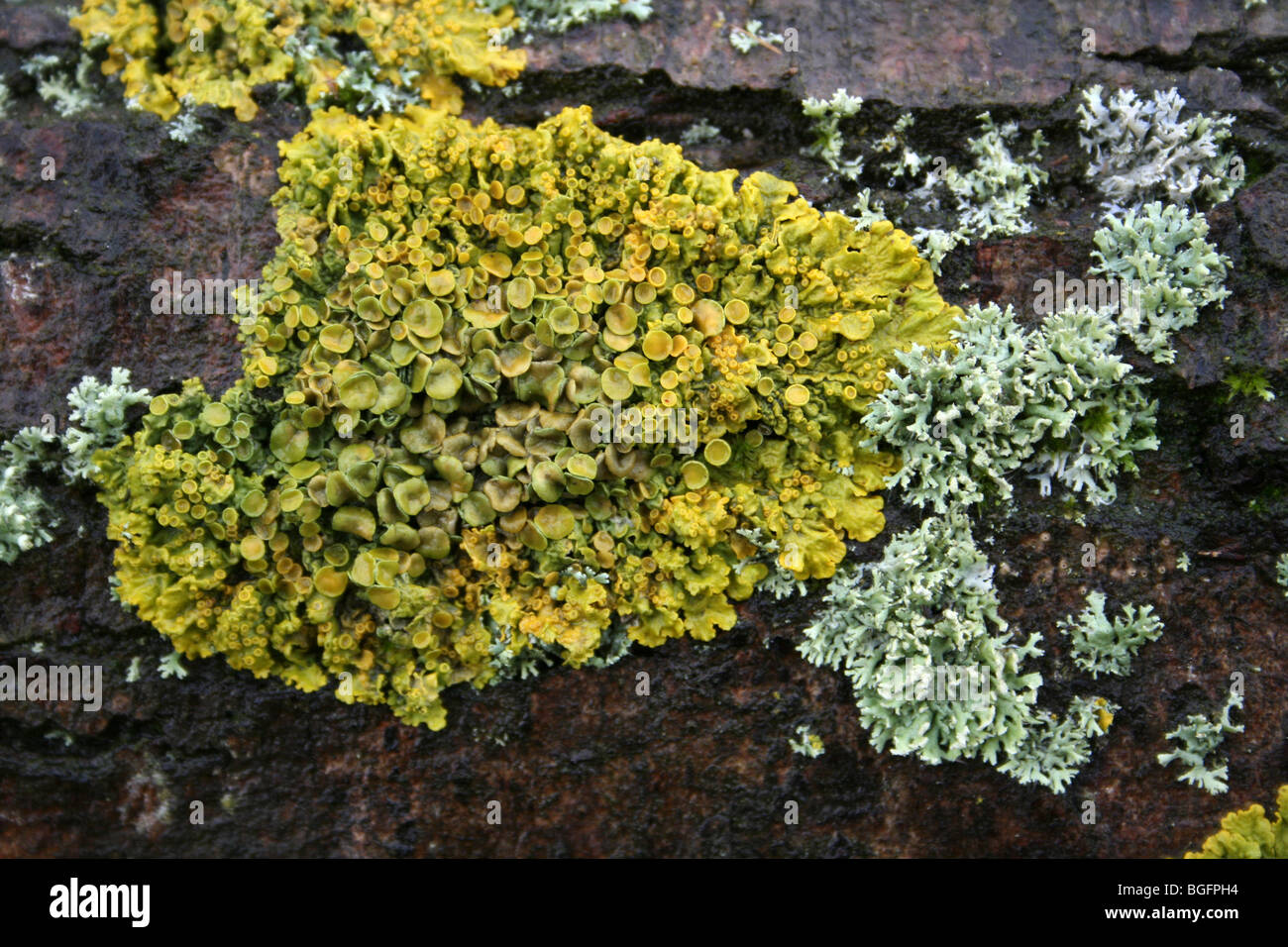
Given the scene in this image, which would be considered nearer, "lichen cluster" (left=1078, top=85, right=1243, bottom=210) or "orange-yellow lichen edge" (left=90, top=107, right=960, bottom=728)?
"orange-yellow lichen edge" (left=90, top=107, right=960, bottom=728)

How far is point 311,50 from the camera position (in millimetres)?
3955

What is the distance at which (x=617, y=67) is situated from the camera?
3.99m

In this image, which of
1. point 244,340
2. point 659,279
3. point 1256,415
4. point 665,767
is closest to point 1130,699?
point 1256,415

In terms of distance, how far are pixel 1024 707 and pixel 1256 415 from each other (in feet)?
4.55

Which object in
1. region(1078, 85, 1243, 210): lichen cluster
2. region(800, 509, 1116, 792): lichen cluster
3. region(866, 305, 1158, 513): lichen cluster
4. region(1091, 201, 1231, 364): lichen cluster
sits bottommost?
region(800, 509, 1116, 792): lichen cluster

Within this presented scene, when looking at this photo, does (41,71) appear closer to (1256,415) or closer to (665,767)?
(665,767)

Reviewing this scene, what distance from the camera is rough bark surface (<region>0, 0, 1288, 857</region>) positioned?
379 cm

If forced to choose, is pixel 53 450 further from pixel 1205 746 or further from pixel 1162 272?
pixel 1205 746

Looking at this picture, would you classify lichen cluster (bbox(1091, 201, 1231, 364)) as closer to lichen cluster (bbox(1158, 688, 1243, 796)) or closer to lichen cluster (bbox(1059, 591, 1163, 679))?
lichen cluster (bbox(1059, 591, 1163, 679))

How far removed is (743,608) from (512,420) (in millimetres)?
1127

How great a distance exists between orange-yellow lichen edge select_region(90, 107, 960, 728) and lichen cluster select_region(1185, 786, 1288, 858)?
1.84 meters

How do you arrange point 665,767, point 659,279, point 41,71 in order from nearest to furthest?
point 659,279 < point 665,767 < point 41,71

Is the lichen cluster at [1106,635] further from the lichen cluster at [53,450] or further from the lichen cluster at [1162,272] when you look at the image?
the lichen cluster at [53,450]

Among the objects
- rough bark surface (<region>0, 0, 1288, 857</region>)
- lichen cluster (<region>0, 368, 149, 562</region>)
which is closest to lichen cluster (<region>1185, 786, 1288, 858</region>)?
rough bark surface (<region>0, 0, 1288, 857</region>)
